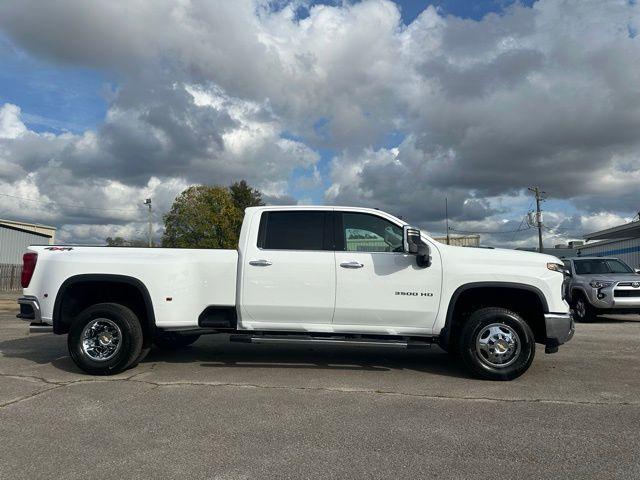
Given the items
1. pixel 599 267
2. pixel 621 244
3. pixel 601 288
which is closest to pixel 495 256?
pixel 601 288

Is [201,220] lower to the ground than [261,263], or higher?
higher

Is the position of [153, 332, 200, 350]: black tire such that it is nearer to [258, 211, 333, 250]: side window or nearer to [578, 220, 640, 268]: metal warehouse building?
[258, 211, 333, 250]: side window

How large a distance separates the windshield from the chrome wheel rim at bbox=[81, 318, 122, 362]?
11.8m

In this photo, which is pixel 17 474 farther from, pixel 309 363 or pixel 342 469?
pixel 309 363

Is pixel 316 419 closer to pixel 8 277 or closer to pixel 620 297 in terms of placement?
pixel 620 297

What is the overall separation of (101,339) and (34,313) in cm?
91

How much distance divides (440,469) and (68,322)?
4.99m

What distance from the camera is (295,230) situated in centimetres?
670

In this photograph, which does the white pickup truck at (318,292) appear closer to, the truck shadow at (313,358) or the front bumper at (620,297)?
the truck shadow at (313,358)

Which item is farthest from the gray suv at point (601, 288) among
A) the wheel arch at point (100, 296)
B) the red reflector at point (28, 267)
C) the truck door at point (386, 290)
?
the red reflector at point (28, 267)

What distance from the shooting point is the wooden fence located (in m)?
29.2

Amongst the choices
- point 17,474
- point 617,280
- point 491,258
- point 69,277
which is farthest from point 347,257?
point 617,280

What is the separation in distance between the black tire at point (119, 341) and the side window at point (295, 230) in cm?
183

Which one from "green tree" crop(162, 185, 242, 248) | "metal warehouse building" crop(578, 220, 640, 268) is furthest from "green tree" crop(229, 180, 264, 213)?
"metal warehouse building" crop(578, 220, 640, 268)
